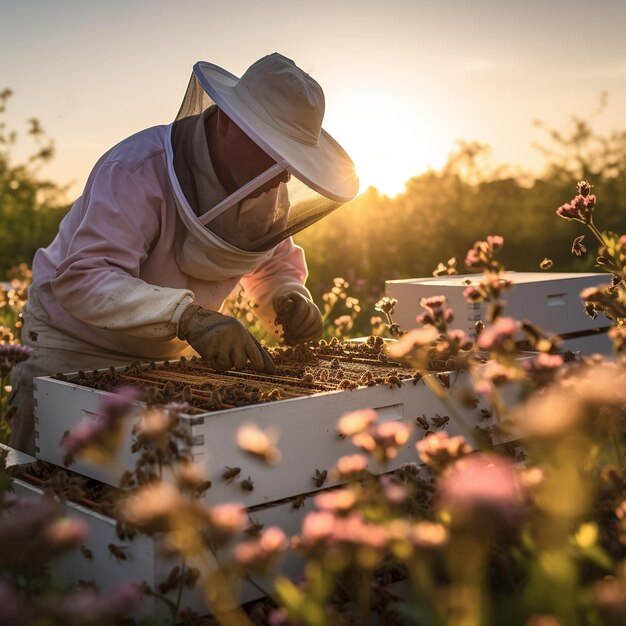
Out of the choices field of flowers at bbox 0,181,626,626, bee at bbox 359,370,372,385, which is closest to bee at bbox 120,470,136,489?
field of flowers at bbox 0,181,626,626

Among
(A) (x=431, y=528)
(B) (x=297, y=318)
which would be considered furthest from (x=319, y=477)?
(B) (x=297, y=318)

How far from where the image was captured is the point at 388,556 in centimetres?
179

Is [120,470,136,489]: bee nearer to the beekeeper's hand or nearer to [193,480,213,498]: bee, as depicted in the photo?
[193,480,213,498]: bee

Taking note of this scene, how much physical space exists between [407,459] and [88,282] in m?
1.45

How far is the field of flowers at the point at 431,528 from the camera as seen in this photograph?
1.12m

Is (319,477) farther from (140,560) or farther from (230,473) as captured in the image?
(140,560)

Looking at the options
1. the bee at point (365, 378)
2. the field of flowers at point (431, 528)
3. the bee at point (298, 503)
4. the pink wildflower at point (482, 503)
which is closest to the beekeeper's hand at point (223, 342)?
the bee at point (365, 378)

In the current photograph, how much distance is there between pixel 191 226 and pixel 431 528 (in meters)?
2.37

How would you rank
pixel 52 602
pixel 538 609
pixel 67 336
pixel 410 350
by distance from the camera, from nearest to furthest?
pixel 52 602, pixel 538 609, pixel 410 350, pixel 67 336

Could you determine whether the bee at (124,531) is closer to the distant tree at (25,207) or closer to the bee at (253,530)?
the bee at (253,530)

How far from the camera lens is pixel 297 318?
12.7 feet

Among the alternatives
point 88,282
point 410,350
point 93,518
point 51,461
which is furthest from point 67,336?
point 410,350

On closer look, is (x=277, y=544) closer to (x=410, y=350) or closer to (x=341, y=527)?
(x=341, y=527)

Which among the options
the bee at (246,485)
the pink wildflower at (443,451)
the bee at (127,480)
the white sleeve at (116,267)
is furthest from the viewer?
the white sleeve at (116,267)
